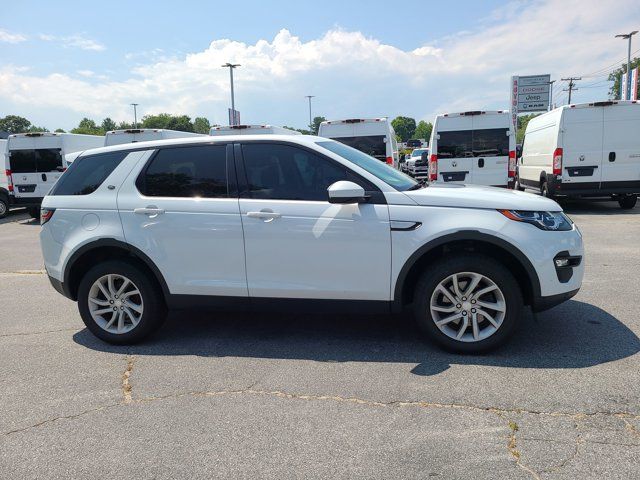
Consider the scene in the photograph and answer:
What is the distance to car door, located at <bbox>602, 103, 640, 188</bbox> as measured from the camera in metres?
11.8

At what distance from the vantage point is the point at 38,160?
48.6ft

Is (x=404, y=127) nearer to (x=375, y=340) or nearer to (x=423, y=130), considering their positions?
Result: (x=423, y=130)

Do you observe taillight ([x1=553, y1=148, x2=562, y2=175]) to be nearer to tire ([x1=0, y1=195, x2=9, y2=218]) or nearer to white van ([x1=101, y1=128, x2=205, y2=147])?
white van ([x1=101, y1=128, x2=205, y2=147])

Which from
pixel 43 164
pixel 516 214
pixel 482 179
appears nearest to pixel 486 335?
pixel 516 214

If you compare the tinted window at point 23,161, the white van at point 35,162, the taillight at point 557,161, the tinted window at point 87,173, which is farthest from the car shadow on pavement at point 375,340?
the tinted window at point 23,161

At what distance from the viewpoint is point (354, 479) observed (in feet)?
8.32

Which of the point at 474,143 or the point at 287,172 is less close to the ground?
the point at 474,143

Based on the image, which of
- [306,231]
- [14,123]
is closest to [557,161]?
[306,231]

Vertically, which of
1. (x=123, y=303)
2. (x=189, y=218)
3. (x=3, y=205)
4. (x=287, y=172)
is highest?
(x=287, y=172)

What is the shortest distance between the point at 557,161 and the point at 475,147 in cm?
195

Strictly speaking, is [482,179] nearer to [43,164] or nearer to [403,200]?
[403,200]

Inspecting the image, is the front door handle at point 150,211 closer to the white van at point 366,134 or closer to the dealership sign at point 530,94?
the white van at point 366,134

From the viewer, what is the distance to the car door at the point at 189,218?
4.15 metres

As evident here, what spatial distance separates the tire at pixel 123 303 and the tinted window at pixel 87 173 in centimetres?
73
